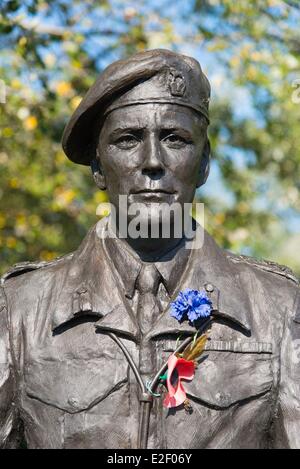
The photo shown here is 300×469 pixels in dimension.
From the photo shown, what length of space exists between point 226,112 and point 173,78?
677cm

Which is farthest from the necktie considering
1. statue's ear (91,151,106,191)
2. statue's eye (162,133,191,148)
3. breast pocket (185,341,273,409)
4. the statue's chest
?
statue's eye (162,133,191,148)

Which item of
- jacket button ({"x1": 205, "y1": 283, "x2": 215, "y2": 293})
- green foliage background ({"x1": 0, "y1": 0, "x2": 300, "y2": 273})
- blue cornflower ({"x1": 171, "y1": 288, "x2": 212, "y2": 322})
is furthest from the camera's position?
green foliage background ({"x1": 0, "y1": 0, "x2": 300, "y2": 273})

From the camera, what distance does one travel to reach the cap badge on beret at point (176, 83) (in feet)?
15.1

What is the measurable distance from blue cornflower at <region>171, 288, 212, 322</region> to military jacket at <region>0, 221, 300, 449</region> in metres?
0.04

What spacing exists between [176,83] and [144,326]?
1.00m

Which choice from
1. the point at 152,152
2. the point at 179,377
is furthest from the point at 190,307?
the point at 152,152

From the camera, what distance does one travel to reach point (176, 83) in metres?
4.61

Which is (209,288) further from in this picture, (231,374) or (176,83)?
(176,83)

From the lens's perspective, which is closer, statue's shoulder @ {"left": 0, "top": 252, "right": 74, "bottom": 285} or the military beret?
the military beret

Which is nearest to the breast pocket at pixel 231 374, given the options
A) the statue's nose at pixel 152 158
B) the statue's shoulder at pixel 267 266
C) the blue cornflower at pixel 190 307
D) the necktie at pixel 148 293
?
the blue cornflower at pixel 190 307

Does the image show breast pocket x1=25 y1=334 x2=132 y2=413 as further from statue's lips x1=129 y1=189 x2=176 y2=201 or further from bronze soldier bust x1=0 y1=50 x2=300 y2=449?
statue's lips x1=129 y1=189 x2=176 y2=201

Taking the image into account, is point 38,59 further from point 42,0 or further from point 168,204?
point 168,204

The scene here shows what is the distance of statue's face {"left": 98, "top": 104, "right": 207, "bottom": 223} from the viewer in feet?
14.9
